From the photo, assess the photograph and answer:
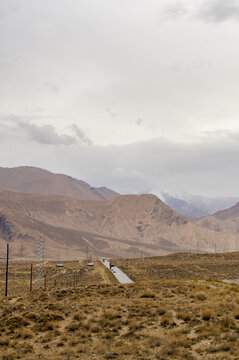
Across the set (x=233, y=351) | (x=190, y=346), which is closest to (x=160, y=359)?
(x=190, y=346)

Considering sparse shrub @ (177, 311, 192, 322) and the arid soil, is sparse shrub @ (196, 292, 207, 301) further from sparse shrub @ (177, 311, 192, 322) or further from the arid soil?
the arid soil

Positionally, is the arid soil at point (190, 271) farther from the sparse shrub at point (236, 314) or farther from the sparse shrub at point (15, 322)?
the sparse shrub at point (15, 322)

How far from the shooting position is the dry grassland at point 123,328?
15.2 m

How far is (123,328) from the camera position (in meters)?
19.0

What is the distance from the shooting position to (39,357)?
1538 cm

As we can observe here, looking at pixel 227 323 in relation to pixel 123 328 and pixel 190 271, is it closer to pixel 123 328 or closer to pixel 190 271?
pixel 123 328

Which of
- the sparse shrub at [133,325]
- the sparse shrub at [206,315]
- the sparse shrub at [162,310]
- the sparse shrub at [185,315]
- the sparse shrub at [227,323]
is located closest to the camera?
the sparse shrub at [227,323]

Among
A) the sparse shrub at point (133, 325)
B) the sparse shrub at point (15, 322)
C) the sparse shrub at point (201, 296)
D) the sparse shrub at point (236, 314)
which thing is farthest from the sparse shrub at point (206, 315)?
the sparse shrub at point (15, 322)

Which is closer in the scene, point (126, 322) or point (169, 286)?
point (126, 322)

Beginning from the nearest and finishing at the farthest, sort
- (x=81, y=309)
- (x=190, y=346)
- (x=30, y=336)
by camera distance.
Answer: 1. (x=190, y=346)
2. (x=30, y=336)
3. (x=81, y=309)

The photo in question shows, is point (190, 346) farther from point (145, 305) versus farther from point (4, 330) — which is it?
point (4, 330)

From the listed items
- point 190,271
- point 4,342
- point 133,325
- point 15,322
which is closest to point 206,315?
point 133,325

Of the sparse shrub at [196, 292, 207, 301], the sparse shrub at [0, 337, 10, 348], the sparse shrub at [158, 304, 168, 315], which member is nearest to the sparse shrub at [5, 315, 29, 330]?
the sparse shrub at [0, 337, 10, 348]

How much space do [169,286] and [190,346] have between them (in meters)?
18.1
